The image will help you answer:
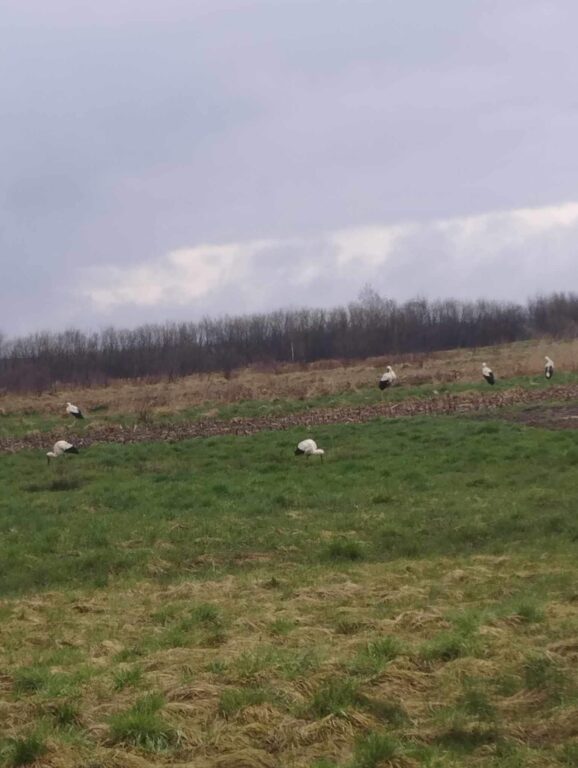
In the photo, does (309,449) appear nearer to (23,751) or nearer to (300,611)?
(300,611)

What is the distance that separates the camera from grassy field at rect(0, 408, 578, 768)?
5578mm

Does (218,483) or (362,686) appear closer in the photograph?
(362,686)

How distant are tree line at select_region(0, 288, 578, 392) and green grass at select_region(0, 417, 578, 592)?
6855cm

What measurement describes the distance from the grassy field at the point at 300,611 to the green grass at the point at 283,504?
5 cm

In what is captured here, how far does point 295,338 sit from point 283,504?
90.1m

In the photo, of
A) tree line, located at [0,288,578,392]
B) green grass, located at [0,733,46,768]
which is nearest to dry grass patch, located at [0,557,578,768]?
green grass, located at [0,733,46,768]

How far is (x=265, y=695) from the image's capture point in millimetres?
6176

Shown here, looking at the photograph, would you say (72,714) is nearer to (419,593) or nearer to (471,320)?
(419,593)

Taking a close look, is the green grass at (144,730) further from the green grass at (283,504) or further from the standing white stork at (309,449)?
the standing white stork at (309,449)

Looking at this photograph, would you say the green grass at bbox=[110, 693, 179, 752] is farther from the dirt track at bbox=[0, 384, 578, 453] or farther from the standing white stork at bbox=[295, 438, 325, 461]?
the dirt track at bbox=[0, 384, 578, 453]

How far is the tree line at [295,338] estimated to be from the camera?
95.5 m

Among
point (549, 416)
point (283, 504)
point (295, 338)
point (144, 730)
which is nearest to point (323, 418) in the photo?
point (549, 416)

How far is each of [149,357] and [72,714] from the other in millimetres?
93369

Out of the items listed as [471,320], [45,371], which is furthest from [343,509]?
[471,320]
